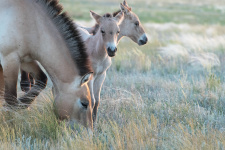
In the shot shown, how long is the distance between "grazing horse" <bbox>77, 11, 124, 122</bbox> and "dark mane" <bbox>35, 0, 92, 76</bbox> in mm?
586

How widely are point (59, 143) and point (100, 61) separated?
1.84m

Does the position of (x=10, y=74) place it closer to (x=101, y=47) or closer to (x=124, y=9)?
(x=101, y=47)

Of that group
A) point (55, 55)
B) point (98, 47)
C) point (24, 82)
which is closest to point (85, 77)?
point (55, 55)

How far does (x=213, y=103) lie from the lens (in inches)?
230

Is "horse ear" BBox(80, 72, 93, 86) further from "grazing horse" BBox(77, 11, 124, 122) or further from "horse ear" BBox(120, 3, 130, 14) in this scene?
"horse ear" BBox(120, 3, 130, 14)

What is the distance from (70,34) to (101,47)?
3.01ft

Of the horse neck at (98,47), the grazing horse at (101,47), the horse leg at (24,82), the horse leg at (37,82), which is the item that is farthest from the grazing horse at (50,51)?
the horse leg at (24,82)

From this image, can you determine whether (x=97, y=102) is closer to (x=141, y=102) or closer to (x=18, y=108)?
(x=141, y=102)

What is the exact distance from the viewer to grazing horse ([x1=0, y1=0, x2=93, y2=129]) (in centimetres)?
468

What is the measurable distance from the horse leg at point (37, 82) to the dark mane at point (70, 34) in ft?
2.68

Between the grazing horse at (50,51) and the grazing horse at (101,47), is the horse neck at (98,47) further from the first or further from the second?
the grazing horse at (50,51)

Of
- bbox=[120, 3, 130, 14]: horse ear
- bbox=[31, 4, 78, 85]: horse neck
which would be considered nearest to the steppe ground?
bbox=[31, 4, 78, 85]: horse neck

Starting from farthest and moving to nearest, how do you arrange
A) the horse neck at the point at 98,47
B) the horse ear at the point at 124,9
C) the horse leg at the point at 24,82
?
the horse ear at the point at 124,9, the horse leg at the point at 24,82, the horse neck at the point at 98,47

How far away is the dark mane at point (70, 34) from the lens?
4.72 metres
